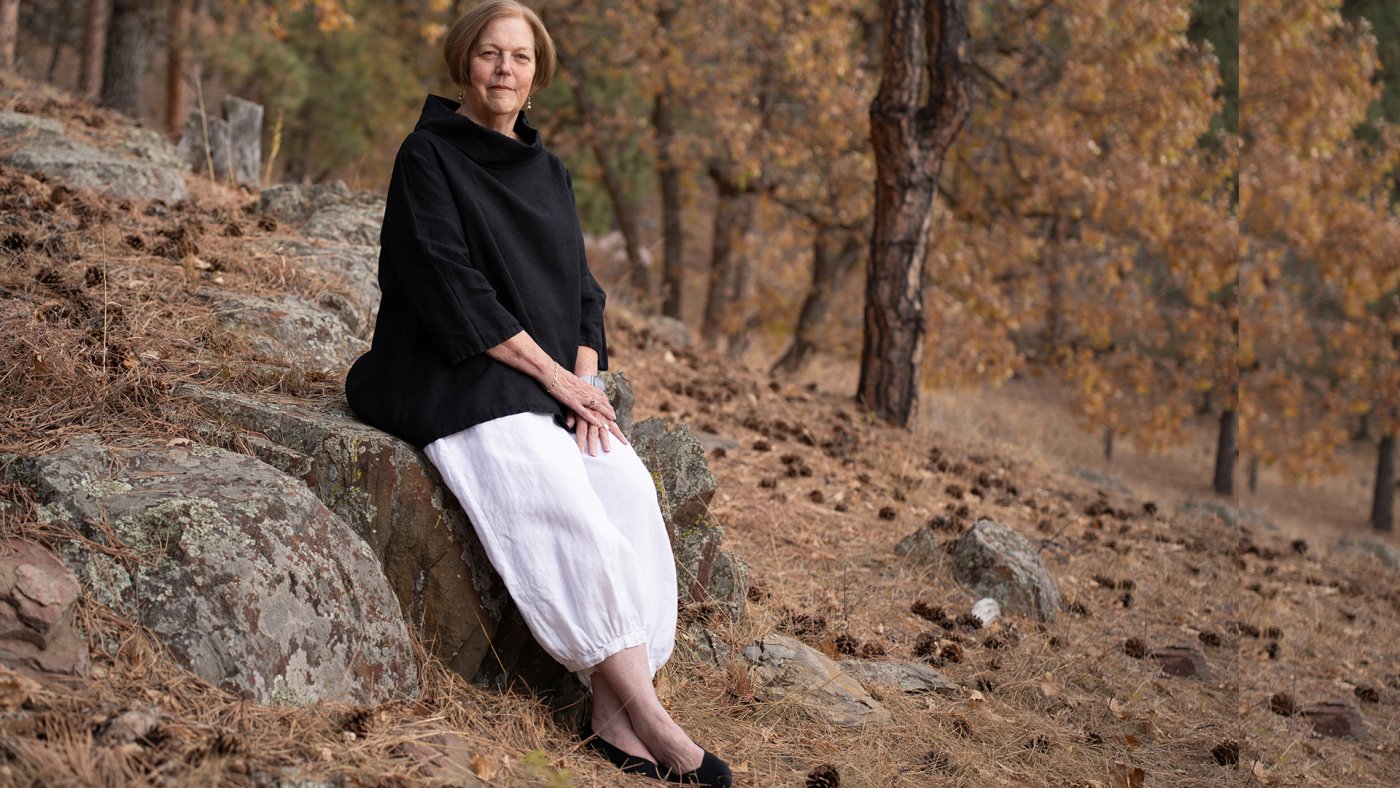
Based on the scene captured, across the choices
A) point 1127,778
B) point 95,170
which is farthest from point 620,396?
point 95,170

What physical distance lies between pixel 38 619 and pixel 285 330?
1.81 m

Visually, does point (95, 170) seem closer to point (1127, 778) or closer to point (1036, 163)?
point (1127, 778)

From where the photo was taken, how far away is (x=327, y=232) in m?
5.41

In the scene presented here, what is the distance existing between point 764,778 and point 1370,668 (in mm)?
3621

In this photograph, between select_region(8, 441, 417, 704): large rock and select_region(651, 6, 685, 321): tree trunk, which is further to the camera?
select_region(651, 6, 685, 321): tree trunk

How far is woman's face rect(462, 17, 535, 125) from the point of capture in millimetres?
3088

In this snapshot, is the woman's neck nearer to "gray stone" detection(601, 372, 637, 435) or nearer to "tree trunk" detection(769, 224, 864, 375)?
"gray stone" detection(601, 372, 637, 435)

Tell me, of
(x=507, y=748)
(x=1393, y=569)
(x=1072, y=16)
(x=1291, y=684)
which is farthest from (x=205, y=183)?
(x=1393, y=569)

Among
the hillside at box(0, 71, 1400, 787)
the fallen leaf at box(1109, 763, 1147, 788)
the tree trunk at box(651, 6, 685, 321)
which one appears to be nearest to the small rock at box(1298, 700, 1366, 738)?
the hillside at box(0, 71, 1400, 787)

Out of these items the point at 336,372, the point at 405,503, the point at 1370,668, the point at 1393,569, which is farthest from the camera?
the point at 1393,569

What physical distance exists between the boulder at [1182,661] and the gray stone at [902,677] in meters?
1.06

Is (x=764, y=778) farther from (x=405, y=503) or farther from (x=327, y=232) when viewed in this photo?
(x=327, y=232)

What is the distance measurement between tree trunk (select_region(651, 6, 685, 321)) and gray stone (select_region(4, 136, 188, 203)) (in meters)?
5.85

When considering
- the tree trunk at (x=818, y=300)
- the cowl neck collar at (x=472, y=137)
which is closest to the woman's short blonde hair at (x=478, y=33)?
the cowl neck collar at (x=472, y=137)
